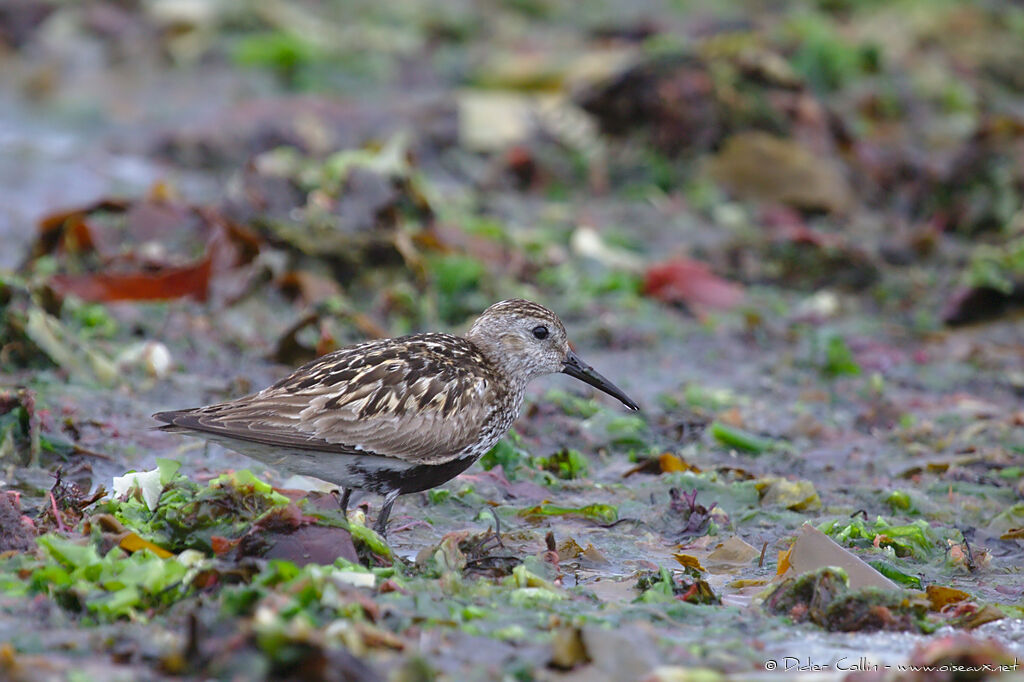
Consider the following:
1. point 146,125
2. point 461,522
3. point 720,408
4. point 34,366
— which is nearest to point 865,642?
point 461,522

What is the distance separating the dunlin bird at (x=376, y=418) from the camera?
5512 millimetres

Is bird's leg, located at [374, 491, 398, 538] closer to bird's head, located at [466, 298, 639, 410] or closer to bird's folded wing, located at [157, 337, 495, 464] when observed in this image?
bird's folded wing, located at [157, 337, 495, 464]

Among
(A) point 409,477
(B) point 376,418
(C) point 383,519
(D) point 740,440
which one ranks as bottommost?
(D) point 740,440

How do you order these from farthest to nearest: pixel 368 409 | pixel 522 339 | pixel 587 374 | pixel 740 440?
pixel 740 440
pixel 587 374
pixel 522 339
pixel 368 409

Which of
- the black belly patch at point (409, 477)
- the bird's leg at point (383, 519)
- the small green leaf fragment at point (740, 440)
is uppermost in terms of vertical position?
the black belly patch at point (409, 477)

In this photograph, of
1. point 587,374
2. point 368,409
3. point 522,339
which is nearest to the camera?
point 368,409

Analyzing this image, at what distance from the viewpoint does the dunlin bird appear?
5.51m

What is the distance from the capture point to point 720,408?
827 cm

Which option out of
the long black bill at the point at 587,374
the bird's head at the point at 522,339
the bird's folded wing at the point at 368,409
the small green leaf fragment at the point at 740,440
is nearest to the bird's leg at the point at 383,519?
the bird's folded wing at the point at 368,409

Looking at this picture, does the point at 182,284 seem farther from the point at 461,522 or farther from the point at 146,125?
the point at 146,125

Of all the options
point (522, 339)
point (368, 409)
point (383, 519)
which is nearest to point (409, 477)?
point (383, 519)

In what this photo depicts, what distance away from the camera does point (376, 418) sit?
223 inches

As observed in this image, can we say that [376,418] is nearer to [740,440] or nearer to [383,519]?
[383,519]

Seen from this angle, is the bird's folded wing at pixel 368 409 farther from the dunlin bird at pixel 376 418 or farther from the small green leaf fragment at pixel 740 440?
the small green leaf fragment at pixel 740 440
